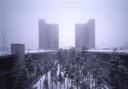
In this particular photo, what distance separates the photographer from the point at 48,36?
109875 millimetres

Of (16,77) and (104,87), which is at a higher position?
(16,77)

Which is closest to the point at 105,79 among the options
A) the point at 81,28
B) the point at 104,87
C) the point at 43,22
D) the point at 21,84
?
the point at 104,87

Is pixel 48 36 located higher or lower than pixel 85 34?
lower

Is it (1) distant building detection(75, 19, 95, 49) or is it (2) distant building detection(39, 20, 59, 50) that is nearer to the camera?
(1) distant building detection(75, 19, 95, 49)

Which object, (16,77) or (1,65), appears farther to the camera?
(16,77)

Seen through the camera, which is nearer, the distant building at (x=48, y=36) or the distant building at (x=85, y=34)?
the distant building at (x=85, y=34)

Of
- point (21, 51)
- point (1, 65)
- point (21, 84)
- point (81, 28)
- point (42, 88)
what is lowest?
point (42, 88)

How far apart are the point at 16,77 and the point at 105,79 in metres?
26.2

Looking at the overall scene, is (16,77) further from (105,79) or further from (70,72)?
(105,79)

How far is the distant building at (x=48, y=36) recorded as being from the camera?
108 metres

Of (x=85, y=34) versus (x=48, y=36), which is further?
(x=48, y=36)

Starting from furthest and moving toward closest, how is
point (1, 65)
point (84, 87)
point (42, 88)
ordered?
point (42, 88), point (84, 87), point (1, 65)

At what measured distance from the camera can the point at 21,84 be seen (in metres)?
27.2

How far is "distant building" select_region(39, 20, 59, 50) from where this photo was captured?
107750 millimetres
